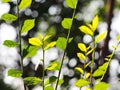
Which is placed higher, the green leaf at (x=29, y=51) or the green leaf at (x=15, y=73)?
the green leaf at (x=29, y=51)

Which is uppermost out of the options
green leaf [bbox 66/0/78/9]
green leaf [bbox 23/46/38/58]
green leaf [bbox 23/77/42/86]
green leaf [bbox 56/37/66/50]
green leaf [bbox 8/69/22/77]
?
green leaf [bbox 66/0/78/9]

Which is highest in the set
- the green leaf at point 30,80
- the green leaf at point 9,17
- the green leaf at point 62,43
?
the green leaf at point 9,17

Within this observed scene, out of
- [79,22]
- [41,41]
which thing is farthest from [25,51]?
[79,22]

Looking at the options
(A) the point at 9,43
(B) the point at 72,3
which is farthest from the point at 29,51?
(B) the point at 72,3

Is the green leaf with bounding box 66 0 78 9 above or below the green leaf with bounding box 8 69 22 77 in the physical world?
above

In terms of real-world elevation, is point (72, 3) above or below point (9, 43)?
above

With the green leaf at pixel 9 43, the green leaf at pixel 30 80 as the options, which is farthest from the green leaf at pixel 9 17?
the green leaf at pixel 30 80

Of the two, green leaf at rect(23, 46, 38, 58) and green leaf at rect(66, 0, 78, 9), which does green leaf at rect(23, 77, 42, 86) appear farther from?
green leaf at rect(66, 0, 78, 9)

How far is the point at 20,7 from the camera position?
784 mm

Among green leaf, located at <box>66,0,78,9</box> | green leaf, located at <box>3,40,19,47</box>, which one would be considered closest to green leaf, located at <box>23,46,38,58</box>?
green leaf, located at <box>3,40,19,47</box>

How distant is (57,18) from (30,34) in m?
0.87

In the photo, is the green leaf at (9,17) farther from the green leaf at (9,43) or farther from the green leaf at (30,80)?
the green leaf at (30,80)

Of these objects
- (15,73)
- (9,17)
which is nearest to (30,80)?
(15,73)

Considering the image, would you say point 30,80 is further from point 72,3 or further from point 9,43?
point 72,3
